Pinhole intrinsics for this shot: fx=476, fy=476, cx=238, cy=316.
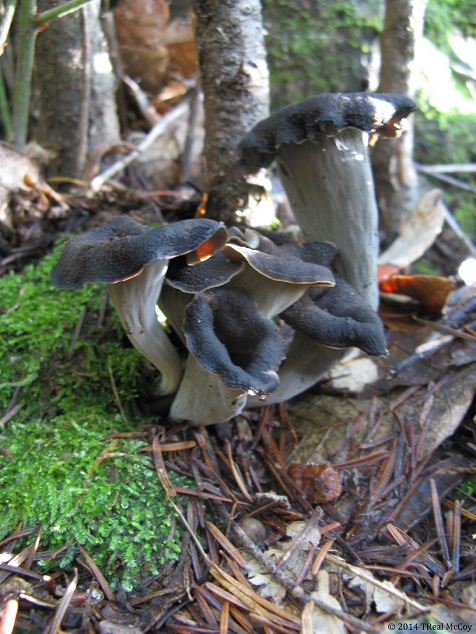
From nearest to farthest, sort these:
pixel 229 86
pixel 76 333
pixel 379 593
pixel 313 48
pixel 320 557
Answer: pixel 379 593
pixel 320 557
pixel 76 333
pixel 229 86
pixel 313 48

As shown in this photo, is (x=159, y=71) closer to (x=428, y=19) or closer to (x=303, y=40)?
(x=303, y=40)

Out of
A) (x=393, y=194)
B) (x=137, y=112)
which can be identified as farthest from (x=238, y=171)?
(x=137, y=112)

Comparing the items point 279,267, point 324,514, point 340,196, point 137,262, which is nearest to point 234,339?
point 279,267

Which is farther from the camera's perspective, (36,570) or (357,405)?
(357,405)

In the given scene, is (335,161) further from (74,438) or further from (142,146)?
(142,146)

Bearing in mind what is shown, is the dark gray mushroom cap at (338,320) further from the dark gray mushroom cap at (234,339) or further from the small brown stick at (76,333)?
the small brown stick at (76,333)
